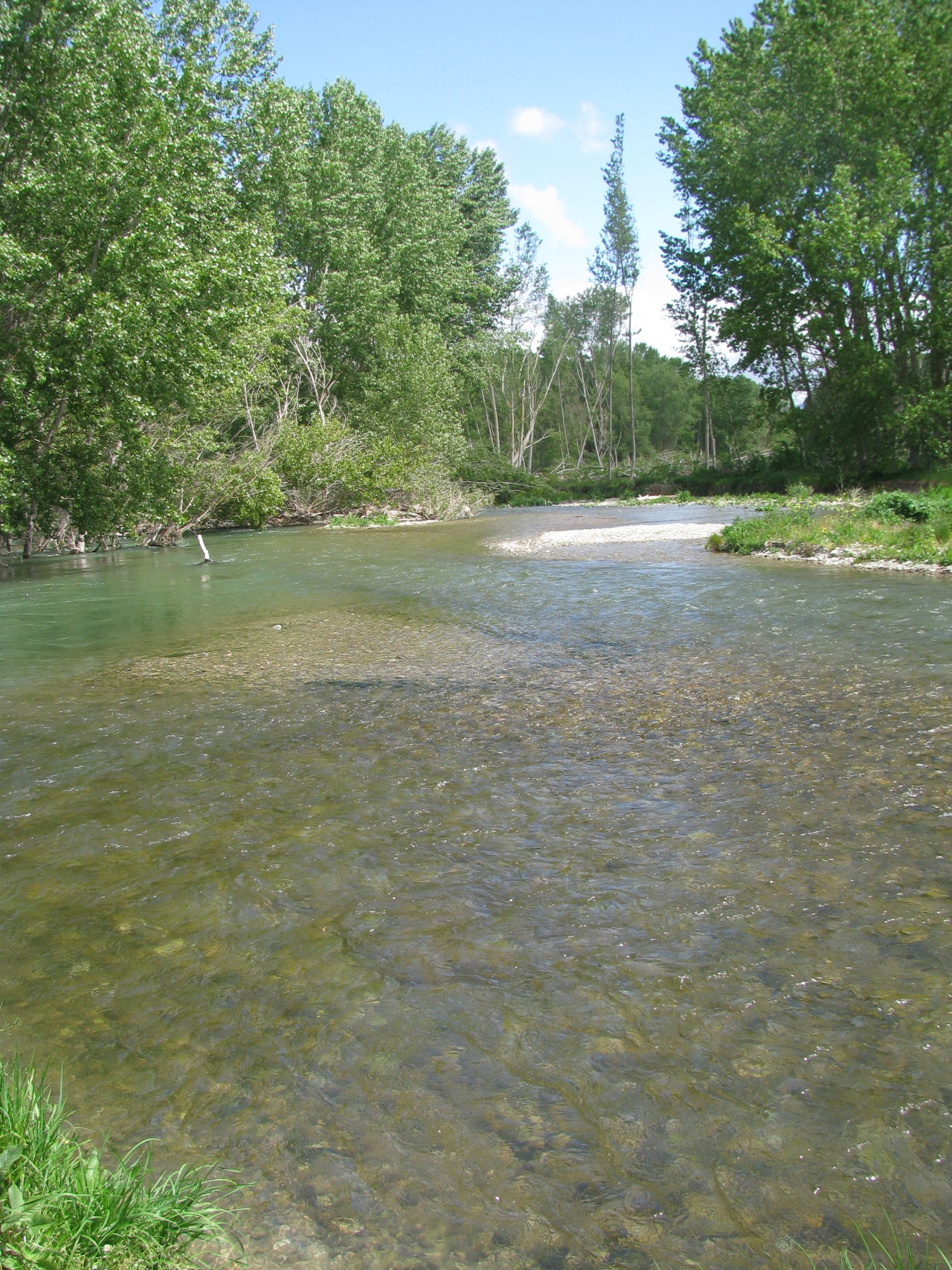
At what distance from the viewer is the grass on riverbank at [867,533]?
15.6 m

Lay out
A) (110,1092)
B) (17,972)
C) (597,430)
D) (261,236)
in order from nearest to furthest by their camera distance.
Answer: (110,1092), (17,972), (261,236), (597,430)

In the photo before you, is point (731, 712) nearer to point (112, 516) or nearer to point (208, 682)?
point (208, 682)

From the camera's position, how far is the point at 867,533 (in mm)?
17188

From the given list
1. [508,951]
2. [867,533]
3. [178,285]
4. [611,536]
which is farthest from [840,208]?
[508,951]

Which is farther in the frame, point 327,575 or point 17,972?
point 327,575

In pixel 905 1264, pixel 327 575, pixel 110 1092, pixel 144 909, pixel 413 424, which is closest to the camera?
pixel 905 1264

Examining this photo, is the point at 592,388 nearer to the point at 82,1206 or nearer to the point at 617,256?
the point at 617,256

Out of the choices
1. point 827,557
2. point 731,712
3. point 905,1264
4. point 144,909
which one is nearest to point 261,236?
point 827,557

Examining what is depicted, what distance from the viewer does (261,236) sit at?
22.8 m

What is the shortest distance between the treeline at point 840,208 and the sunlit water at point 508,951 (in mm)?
29101

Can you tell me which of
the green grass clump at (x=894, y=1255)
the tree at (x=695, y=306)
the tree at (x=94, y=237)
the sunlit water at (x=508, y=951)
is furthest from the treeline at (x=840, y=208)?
the green grass clump at (x=894, y=1255)

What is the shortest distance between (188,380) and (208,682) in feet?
49.5

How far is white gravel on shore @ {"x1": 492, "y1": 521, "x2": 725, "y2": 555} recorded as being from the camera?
22688 mm

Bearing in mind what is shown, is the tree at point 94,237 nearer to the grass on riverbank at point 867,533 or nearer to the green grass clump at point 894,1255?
the grass on riverbank at point 867,533
